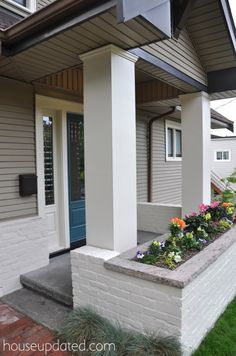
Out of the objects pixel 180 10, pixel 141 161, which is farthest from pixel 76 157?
pixel 180 10

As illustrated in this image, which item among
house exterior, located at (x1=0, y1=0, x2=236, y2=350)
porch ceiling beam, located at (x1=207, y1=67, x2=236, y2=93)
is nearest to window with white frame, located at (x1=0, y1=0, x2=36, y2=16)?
house exterior, located at (x1=0, y1=0, x2=236, y2=350)

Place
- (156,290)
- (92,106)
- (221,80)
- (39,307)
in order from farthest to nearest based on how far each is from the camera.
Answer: (221,80) < (39,307) < (92,106) < (156,290)

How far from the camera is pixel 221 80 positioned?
14.9 feet

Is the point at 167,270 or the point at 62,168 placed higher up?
the point at 62,168

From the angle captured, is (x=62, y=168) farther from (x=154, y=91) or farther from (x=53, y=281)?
(x=154, y=91)

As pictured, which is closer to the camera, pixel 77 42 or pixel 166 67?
pixel 77 42

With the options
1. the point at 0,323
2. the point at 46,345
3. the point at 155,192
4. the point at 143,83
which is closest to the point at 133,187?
the point at 46,345

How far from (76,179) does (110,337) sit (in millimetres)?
2779

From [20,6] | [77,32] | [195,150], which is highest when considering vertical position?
[20,6]

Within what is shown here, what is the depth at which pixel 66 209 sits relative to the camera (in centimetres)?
439

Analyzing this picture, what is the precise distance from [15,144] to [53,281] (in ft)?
5.97

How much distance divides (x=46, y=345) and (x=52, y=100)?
10.5 ft

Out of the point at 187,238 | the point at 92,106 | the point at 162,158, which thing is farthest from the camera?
the point at 162,158

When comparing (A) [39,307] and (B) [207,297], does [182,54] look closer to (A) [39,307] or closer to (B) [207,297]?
(B) [207,297]
